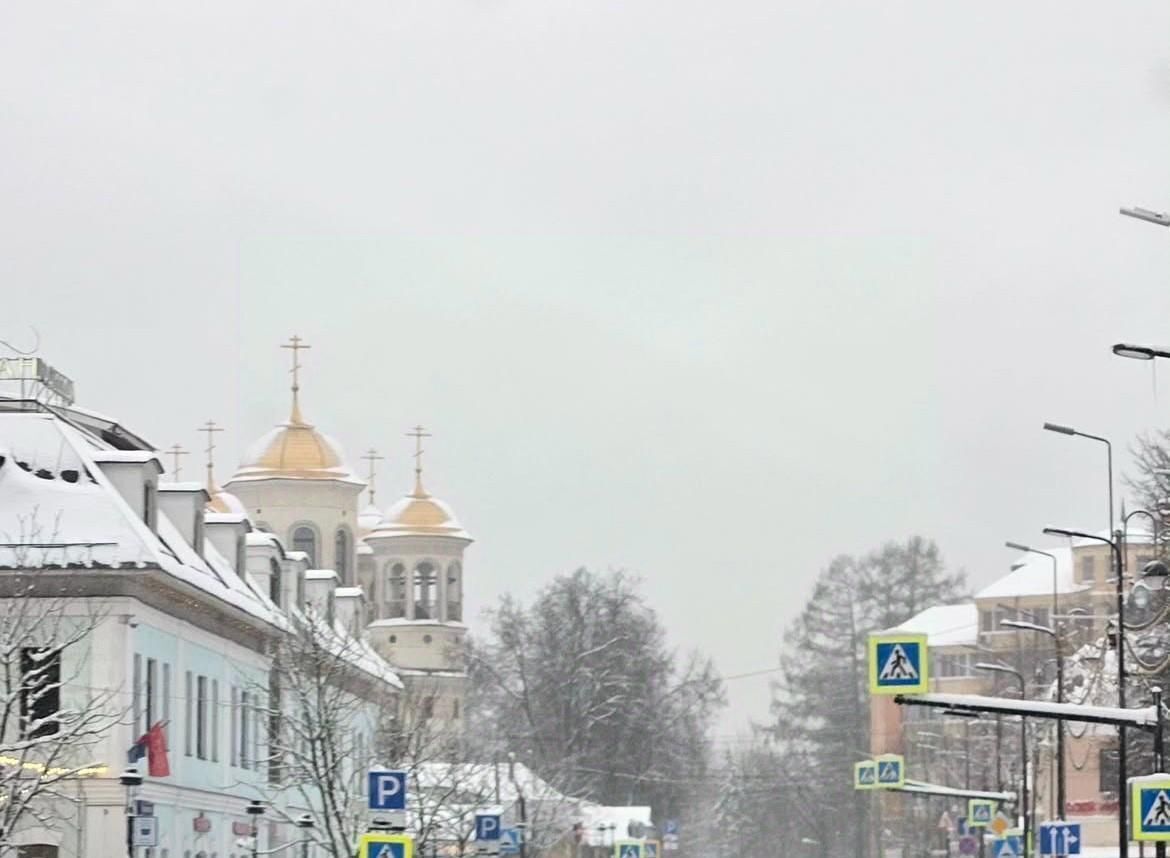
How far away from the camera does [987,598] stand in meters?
157

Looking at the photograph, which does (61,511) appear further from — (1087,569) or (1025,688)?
(1087,569)

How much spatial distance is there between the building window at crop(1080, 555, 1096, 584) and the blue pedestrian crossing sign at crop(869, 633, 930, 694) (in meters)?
115

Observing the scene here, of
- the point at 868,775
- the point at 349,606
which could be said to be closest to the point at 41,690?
the point at 868,775

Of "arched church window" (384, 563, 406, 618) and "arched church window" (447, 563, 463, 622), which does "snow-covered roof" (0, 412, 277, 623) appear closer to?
"arched church window" (384, 563, 406, 618)

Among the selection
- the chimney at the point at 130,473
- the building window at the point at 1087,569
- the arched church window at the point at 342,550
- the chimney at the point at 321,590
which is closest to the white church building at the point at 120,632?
the chimney at the point at 130,473

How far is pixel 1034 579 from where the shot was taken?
522 ft

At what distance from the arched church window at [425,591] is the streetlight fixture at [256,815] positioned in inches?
2933

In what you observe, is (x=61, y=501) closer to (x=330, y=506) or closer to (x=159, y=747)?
(x=159, y=747)

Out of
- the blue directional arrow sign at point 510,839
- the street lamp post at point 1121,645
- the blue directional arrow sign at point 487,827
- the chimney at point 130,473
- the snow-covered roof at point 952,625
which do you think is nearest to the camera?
the street lamp post at point 1121,645

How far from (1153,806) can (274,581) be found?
1476 inches

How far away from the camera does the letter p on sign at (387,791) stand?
35500 millimetres

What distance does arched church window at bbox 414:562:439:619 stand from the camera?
140 metres

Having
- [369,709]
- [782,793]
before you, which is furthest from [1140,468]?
[782,793]

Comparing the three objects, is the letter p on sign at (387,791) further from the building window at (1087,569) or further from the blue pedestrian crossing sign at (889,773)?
the building window at (1087,569)
